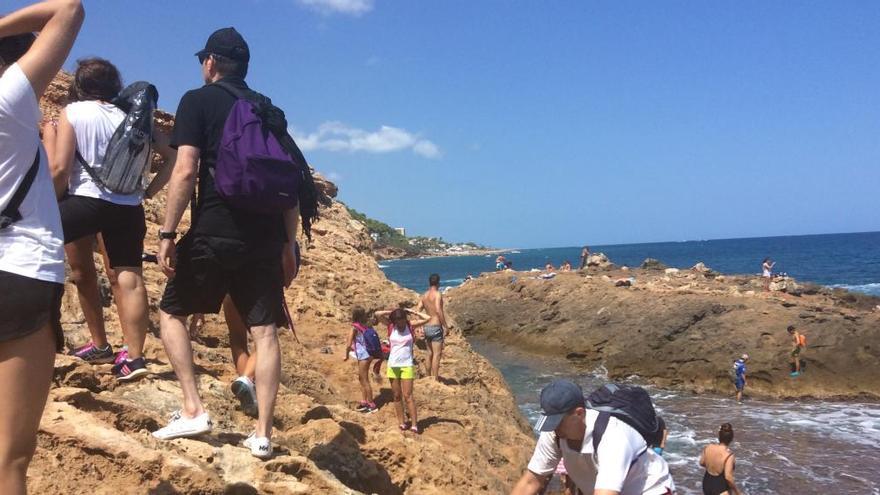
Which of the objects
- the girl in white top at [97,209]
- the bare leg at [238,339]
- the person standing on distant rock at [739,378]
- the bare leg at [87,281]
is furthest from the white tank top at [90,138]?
the person standing on distant rock at [739,378]

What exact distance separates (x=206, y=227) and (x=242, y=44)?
1.07 meters

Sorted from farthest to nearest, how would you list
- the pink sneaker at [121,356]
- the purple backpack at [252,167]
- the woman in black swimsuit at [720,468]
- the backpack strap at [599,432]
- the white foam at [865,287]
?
the white foam at [865,287]
the woman in black swimsuit at [720,468]
the pink sneaker at [121,356]
the backpack strap at [599,432]
the purple backpack at [252,167]

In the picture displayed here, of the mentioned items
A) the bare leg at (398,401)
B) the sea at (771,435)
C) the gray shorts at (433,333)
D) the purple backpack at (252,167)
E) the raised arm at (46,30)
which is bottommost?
the sea at (771,435)

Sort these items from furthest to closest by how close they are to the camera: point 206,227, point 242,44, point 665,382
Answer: point 665,382 < point 242,44 < point 206,227

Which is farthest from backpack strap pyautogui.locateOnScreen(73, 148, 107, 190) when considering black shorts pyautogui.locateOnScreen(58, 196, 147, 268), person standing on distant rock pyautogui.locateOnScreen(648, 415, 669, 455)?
person standing on distant rock pyautogui.locateOnScreen(648, 415, 669, 455)

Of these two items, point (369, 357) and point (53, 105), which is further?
point (53, 105)

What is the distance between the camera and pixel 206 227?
135 inches

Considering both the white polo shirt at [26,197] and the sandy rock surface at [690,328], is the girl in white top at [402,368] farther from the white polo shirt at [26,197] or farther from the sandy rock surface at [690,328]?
the sandy rock surface at [690,328]

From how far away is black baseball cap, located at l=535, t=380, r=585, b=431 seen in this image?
3.47 metres

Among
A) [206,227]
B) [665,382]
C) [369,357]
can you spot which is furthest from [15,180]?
[665,382]

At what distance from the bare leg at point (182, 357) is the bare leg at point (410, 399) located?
4.69m

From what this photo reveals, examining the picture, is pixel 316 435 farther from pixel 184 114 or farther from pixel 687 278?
pixel 687 278

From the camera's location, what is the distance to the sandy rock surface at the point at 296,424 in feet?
10.3

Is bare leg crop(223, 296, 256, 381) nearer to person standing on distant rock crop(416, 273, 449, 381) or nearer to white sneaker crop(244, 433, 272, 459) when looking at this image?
white sneaker crop(244, 433, 272, 459)
